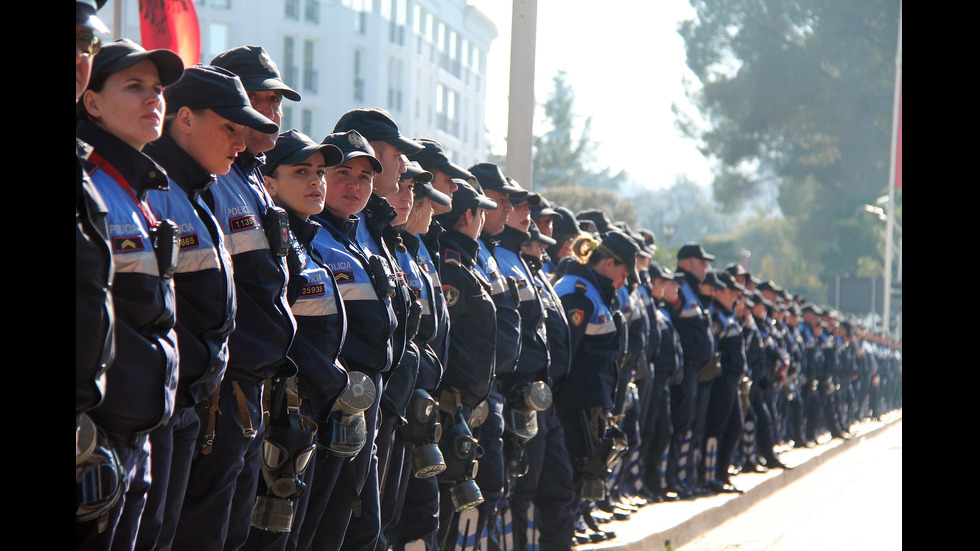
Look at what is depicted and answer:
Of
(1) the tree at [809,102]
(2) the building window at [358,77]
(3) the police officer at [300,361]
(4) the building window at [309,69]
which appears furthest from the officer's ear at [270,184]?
(1) the tree at [809,102]

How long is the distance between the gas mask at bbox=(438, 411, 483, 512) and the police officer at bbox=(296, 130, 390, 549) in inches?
41.4

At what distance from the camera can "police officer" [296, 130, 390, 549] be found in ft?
17.4

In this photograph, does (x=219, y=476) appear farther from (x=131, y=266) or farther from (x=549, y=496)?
(x=549, y=496)

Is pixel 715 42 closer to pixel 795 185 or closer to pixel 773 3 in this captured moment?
pixel 773 3

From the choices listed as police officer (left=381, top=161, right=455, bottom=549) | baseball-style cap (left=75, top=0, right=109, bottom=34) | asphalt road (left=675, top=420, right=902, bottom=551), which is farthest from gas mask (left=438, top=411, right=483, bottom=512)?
asphalt road (left=675, top=420, right=902, bottom=551)

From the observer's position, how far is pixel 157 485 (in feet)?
13.1

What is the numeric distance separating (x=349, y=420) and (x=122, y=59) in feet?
6.44

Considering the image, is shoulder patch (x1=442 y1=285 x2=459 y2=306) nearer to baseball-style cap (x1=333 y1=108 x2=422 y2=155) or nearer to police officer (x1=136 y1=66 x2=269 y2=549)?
baseball-style cap (x1=333 y1=108 x2=422 y2=155)

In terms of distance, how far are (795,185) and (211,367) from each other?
63.8 m

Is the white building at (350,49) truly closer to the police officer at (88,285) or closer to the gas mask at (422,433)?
the gas mask at (422,433)

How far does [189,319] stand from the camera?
416cm

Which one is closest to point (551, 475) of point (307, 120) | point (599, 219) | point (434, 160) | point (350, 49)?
point (434, 160)

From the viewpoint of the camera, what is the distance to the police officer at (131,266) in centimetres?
358
